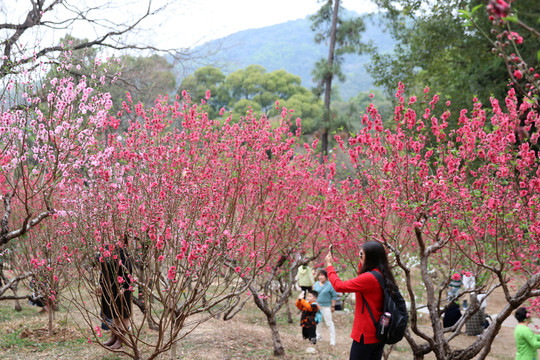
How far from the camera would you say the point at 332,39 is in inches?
810

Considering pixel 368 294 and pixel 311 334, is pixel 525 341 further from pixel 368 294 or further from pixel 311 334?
pixel 311 334

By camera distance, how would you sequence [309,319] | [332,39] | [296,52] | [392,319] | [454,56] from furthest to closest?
[296,52] → [332,39] → [454,56] → [309,319] → [392,319]

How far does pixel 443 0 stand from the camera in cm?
1137

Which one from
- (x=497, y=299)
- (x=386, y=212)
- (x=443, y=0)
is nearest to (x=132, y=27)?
(x=386, y=212)

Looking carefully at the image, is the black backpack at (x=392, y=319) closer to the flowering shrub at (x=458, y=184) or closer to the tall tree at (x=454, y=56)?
the flowering shrub at (x=458, y=184)

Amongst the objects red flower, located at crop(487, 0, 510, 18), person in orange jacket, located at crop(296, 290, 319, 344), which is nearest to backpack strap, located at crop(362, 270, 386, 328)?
red flower, located at crop(487, 0, 510, 18)

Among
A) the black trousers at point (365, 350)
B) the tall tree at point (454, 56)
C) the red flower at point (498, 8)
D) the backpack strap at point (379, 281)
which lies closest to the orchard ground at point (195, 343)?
the black trousers at point (365, 350)

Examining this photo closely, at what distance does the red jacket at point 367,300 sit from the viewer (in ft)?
11.5

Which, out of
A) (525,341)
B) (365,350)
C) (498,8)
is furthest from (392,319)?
(498,8)

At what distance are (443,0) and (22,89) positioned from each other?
10507 millimetres

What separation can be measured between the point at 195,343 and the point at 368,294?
4.04 metres

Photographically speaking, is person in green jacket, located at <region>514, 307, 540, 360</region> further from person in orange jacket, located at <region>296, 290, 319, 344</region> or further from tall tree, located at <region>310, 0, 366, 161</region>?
tall tree, located at <region>310, 0, 366, 161</region>

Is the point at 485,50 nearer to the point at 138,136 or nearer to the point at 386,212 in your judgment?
the point at 386,212

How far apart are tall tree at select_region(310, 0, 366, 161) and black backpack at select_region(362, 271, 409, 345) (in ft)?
54.1
